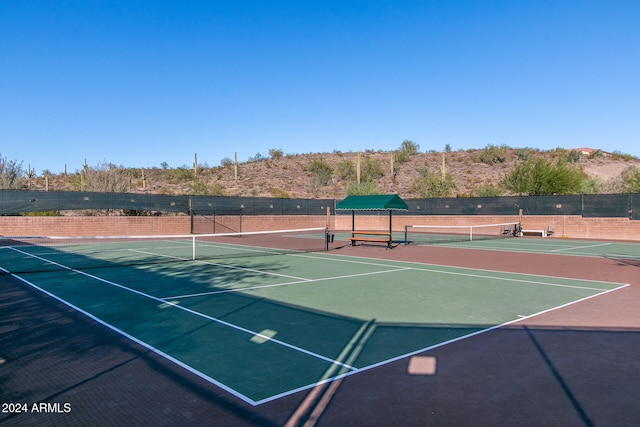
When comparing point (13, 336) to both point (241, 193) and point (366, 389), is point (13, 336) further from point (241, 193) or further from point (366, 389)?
point (241, 193)

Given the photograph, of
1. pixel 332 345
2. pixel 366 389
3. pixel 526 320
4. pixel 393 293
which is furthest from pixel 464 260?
pixel 366 389

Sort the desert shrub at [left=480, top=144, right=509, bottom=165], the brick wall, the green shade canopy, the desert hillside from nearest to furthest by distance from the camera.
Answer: the green shade canopy
the brick wall
the desert hillside
the desert shrub at [left=480, top=144, right=509, bottom=165]

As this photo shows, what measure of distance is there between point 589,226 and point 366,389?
32.3m

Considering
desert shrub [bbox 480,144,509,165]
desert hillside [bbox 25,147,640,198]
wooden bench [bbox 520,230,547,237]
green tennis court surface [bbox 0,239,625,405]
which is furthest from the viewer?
desert shrub [bbox 480,144,509,165]

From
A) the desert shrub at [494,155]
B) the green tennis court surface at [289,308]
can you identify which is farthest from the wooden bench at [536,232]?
the desert shrub at [494,155]

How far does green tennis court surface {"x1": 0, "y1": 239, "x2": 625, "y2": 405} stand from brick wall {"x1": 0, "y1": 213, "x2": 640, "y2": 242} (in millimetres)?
13917

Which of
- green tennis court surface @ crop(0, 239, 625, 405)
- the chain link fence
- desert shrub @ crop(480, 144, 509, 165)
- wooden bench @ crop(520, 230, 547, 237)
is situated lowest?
wooden bench @ crop(520, 230, 547, 237)

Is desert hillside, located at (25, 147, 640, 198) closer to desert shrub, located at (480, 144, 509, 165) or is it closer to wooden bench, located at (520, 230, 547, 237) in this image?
desert shrub, located at (480, 144, 509, 165)

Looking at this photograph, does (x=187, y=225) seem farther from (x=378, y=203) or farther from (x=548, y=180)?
(x=548, y=180)

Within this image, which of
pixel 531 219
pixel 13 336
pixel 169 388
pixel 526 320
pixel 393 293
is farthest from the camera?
pixel 531 219

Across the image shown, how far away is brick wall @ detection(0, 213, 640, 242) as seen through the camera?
2880cm

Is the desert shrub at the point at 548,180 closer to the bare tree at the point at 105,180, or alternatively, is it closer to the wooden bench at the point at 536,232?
the wooden bench at the point at 536,232

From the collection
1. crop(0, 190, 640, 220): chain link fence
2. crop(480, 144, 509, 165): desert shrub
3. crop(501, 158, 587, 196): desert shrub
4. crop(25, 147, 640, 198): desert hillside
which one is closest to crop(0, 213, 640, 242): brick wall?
crop(0, 190, 640, 220): chain link fence

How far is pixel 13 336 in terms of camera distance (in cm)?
736
